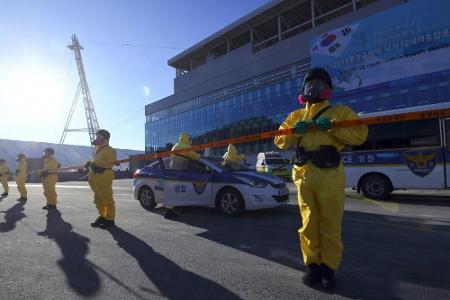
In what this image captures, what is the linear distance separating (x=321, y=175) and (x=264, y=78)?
46336 mm

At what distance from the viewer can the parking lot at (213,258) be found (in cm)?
367

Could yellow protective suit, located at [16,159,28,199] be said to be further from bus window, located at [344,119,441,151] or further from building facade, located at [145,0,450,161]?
building facade, located at [145,0,450,161]

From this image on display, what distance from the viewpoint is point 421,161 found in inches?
410

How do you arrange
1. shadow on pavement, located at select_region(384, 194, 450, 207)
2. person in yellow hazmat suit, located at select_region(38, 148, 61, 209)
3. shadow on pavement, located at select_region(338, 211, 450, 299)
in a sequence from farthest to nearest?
person in yellow hazmat suit, located at select_region(38, 148, 61, 209) → shadow on pavement, located at select_region(384, 194, 450, 207) → shadow on pavement, located at select_region(338, 211, 450, 299)

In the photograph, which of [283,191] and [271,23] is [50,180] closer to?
[283,191]

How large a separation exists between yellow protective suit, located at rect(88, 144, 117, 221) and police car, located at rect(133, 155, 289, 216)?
1.43 metres

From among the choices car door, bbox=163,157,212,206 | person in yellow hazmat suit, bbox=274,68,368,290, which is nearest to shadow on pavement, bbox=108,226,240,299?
person in yellow hazmat suit, bbox=274,68,368,290

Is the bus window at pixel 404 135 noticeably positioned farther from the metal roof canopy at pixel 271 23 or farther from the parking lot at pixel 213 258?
the metal roof canopy at pixel 271 23

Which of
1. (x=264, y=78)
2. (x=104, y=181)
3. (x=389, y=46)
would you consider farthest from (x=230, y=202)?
(x=264, y=78)

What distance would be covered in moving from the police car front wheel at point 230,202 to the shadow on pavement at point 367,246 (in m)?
0.18

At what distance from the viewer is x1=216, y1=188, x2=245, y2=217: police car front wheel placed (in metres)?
7.86

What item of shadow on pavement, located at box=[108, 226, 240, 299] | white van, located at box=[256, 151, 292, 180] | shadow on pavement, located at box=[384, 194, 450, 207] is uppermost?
white van, located at box=[256, 151, 292, 180]

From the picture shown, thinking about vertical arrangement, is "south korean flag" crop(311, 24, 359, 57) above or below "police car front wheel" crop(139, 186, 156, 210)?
above

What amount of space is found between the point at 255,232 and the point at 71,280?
3.18m
